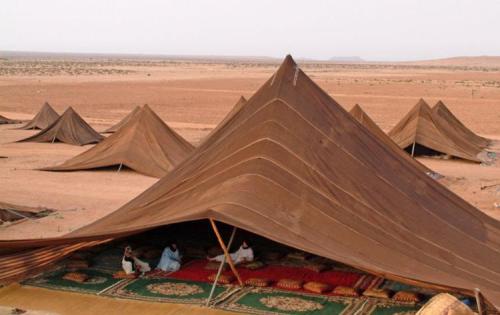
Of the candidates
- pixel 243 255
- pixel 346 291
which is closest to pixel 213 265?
pixel 243 255

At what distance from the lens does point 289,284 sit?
7.84 meters

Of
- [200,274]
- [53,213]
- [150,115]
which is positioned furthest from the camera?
[150,115]

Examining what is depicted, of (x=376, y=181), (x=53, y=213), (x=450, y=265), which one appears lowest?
(x=53, y=213)

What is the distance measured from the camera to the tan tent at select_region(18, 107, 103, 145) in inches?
823

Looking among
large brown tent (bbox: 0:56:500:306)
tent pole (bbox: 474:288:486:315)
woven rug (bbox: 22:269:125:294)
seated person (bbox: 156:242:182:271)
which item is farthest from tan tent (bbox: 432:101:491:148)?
tent pole (bbox: 474:288:486:315)

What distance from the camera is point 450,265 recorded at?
7.57m

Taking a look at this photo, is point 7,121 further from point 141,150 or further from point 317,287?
point 317,287

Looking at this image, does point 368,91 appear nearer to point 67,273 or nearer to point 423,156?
point 423,156

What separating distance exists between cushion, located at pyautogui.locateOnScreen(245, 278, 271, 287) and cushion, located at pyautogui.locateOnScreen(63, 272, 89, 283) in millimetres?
1921

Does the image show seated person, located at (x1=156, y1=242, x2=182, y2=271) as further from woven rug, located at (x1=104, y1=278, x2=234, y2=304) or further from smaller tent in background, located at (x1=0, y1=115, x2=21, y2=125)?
smaller tent in background, located at (x1=0, y1=115, x2=21, y2=125)

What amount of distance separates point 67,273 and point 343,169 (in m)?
3.60

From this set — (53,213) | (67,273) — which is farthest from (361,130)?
(53,213)

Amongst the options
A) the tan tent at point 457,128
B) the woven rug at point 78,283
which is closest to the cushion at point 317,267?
the woven rug at point 78,283

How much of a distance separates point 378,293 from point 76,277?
3505 millimetres
